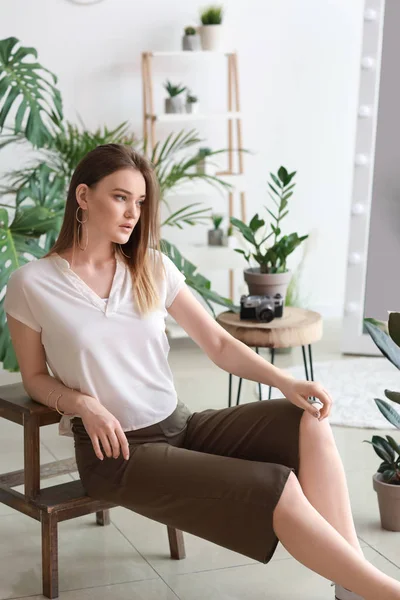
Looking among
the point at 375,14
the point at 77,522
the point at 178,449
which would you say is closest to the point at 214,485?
the point at 178,449

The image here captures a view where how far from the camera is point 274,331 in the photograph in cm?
322

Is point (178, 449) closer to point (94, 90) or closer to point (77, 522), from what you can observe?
point (77, 522)

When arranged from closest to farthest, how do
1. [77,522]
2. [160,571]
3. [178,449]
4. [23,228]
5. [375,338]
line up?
[178,449] < [375,338] < [160,571] < [77,522] < [23,228]

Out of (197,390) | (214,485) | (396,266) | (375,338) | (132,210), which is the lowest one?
(197,390)

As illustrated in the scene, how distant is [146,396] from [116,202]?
47 centimetres

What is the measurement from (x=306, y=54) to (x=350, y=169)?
0.71 meters

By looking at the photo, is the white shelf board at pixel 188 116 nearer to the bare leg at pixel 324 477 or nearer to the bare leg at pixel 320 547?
the bare leg at pixel 324 477

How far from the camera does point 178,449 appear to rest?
2.12 metres

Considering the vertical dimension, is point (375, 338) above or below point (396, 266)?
above

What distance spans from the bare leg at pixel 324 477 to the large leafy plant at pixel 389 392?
231 millimetres

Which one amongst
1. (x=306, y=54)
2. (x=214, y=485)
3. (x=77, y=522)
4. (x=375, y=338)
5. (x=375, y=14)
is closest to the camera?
(x=214, y=485)

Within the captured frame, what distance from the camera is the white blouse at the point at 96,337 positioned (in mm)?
2184

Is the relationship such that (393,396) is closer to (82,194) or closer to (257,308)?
(82,194)

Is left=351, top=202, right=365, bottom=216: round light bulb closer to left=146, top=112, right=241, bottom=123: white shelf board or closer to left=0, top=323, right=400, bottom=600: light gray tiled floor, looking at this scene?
left=146, top=112, right=241, bottom=123: white shelf board
